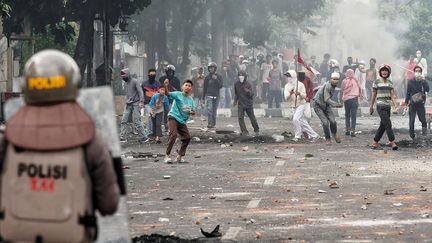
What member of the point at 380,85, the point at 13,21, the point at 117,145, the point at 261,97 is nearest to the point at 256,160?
the point at 380,85

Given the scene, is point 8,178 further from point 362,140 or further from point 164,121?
point 164,121

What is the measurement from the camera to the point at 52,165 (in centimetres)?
562

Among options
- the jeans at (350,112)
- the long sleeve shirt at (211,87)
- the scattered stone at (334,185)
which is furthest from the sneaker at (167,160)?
the long sleeve shirt at (211,87)

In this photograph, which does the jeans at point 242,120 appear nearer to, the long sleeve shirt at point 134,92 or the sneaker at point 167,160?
the long sleeve shirt at point 134,92

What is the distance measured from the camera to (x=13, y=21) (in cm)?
3098

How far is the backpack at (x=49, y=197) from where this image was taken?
5617 mm

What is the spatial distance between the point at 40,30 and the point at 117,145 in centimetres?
2627

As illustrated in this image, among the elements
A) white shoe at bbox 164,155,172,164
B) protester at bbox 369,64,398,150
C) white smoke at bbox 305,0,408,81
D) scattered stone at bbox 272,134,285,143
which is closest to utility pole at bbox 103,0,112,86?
scattered stone at bbox 272,134,285,143

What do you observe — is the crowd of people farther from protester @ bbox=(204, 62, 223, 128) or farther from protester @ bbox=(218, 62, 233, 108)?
protester @ bbox=(218, 62, 233, 108)

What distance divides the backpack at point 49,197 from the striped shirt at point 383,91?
733 inches

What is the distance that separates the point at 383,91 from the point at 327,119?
2248 mm

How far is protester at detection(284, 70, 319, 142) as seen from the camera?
90.6ft

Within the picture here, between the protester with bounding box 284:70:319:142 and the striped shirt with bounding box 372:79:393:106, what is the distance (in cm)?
355

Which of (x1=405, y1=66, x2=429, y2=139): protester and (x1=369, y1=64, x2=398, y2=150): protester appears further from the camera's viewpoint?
(x1=405, y1=66, x2=429, y2=139): protester
